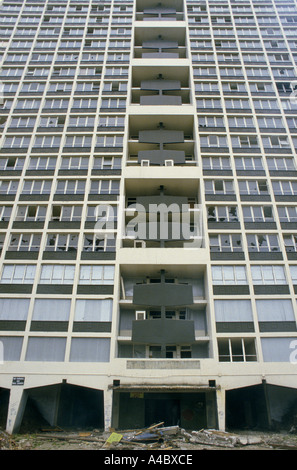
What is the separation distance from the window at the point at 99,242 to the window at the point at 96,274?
1746mm

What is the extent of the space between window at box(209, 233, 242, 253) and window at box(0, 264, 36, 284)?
1600cm

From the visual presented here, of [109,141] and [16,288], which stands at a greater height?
[109,141]

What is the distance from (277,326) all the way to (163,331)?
9.06 meters

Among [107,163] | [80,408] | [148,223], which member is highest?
[107,163]

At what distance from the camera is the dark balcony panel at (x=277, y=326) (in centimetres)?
2555

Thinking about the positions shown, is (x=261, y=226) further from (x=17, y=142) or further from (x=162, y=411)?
(x=17, y=142)

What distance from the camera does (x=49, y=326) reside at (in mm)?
25688

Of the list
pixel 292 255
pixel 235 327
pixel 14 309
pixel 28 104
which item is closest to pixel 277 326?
pixel 235 327

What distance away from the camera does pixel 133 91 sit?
41125 millimetres

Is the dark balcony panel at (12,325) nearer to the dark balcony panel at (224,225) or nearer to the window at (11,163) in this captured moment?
the window at (11,163)

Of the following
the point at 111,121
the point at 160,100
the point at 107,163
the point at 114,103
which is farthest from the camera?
the point at 160,100

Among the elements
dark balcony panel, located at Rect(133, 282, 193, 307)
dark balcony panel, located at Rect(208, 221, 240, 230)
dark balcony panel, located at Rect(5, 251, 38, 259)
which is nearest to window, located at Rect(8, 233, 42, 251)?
dark balcony panel, located at Rect(5, 251, 38, 259)

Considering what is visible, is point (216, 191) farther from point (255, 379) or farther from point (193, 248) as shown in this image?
point (255, 379)

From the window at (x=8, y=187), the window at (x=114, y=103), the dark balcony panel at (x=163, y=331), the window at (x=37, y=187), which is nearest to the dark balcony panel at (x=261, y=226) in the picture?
the dark balcony panel at (x=163, y=331)
